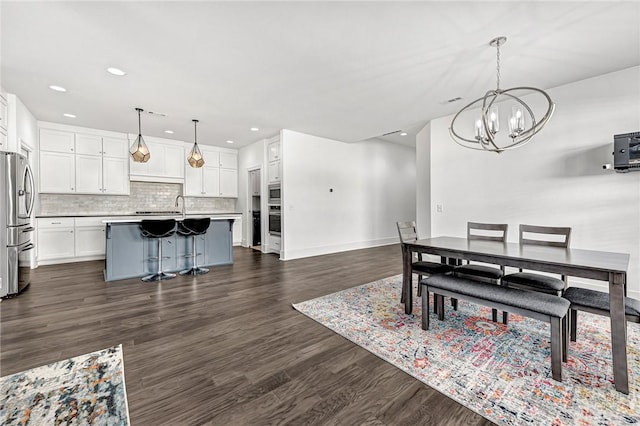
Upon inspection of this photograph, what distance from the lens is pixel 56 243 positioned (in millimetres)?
5309

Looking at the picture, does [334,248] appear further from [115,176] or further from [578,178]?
[115,176]

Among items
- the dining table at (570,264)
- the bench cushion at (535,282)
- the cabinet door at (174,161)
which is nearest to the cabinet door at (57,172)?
the cabinet door at (174,161)

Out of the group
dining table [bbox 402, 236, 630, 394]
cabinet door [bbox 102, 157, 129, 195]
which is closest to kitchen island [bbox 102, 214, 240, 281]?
cabinet door [bbox 102, 157, 129, 195]

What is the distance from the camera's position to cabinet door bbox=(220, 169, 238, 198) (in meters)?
7.62

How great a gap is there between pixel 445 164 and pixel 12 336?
5.89 metres

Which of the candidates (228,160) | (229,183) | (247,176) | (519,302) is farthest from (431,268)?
(228,160)

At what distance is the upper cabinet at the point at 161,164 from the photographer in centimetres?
639

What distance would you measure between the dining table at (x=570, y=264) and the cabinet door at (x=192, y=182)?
5.97m

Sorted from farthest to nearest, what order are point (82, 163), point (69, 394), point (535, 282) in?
point (82, 163) < point (535, 282) < point (69, 394)

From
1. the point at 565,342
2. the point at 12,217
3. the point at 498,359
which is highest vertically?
the point at 12,217

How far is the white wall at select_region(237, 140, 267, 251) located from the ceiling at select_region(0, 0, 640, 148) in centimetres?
223

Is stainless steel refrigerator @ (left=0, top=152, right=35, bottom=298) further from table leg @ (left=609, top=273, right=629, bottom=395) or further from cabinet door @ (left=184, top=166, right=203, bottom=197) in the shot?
table leg @ (left=609, top=273, right=629, bottom=395)

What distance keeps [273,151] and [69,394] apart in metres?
5.30

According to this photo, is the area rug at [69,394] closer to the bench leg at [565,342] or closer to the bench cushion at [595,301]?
the bench leg at [565,342]
